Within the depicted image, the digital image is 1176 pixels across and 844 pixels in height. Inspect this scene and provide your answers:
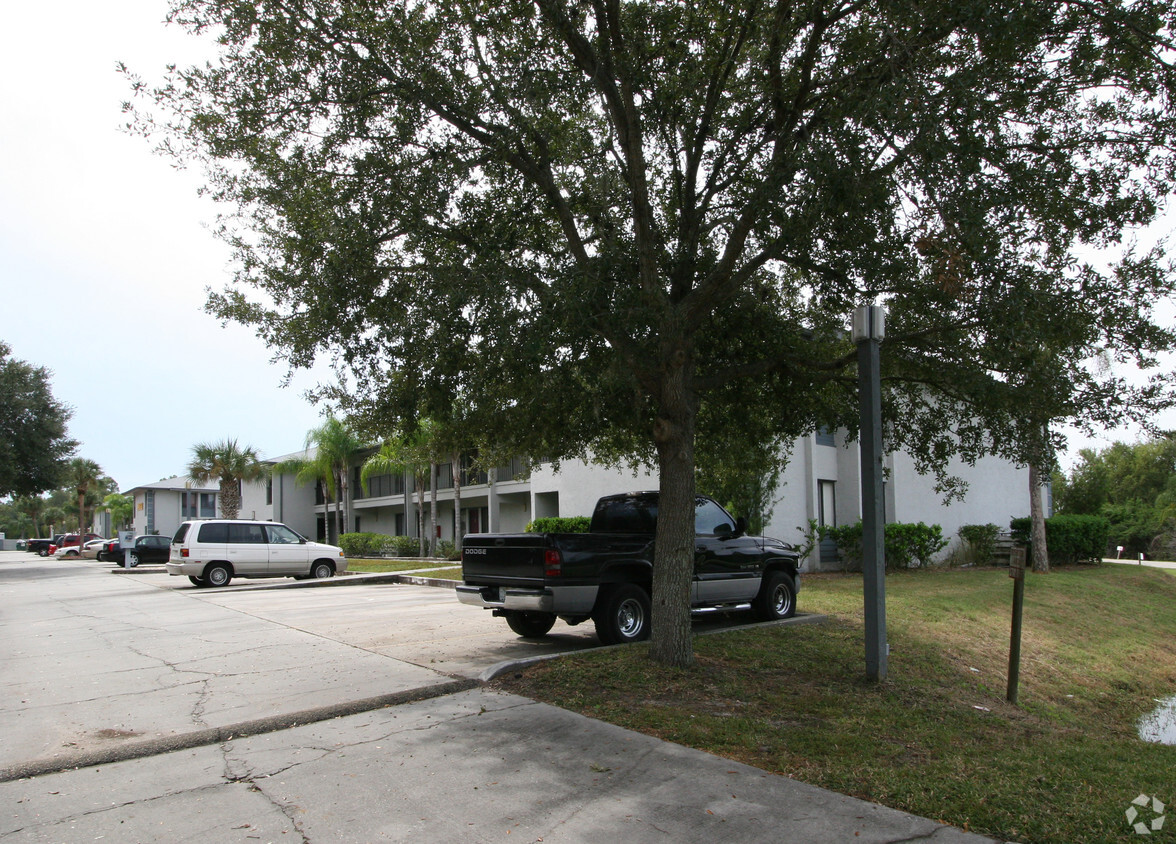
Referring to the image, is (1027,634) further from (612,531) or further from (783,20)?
(783,20)

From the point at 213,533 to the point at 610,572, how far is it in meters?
16.1

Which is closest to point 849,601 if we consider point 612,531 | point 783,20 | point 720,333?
point 612,531

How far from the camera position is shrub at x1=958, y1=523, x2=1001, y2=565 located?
81.5ft

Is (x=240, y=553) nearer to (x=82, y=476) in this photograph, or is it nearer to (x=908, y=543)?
(x=908, y=543)

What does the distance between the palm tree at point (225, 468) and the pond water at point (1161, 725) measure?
40.9 m

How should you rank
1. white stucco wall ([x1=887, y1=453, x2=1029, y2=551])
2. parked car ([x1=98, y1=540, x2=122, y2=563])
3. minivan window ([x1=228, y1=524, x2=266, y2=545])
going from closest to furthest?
minivan window ([x1=228, y1=524, x2=266, y2=545]) < white stucco wall ([x1=887, y1=453, x2=1029, y2=551]) < parked car ([x1=98, y1=540, x2=122, y2=563])

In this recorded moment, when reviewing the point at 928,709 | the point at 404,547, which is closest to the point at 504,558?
the point at 928,709

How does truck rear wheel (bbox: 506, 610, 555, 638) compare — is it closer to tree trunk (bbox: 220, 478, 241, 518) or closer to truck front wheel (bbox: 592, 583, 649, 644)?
truck front wheel (bbox: 592, 583, 649, 644)

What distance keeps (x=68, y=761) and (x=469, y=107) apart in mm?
7082

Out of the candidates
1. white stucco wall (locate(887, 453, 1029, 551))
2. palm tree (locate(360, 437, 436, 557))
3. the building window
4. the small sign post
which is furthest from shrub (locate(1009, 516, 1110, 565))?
the building window

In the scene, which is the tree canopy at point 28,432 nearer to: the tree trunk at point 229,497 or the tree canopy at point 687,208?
the tree trunk at point 229,497

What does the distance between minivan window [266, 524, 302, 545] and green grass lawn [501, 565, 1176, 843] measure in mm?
15531

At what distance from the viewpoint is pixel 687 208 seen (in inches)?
392

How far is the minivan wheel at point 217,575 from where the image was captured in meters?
22.2
